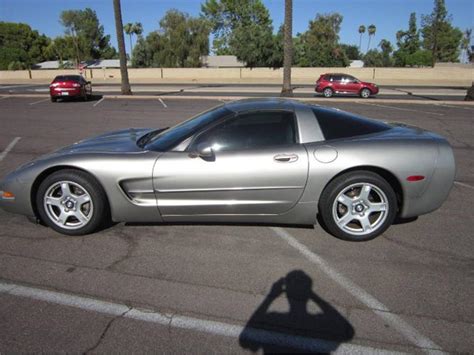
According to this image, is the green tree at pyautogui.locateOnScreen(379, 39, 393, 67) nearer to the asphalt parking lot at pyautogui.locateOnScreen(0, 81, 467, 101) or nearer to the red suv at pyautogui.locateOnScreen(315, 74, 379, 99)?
the asphalt parking lot at pyautogui.locateOnScreen(0, 81, 467, 101)

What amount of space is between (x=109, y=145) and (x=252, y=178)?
1.63 meters

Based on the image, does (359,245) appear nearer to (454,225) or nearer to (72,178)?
(454,225)

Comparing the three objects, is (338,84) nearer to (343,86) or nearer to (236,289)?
(343,86)

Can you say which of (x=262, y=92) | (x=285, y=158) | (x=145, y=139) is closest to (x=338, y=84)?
(x=262, y=92)

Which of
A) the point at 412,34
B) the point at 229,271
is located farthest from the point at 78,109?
the point at 412,34

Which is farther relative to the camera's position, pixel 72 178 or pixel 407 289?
pixel 72 178

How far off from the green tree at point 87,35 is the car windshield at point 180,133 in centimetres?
8411

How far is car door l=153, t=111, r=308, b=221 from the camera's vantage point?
11.3 ft

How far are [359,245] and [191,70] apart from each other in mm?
46039

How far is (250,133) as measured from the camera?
3617 mm

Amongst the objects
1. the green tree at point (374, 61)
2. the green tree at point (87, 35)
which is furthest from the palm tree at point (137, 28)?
the green tree at point (374, 61)

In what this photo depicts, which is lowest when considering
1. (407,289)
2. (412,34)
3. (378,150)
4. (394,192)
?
(407,289)

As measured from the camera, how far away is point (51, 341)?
2354 mm

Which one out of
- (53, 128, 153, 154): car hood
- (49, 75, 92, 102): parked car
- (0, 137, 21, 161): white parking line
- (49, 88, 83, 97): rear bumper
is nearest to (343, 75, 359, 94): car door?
(49, 75, 92, 102): parked car
